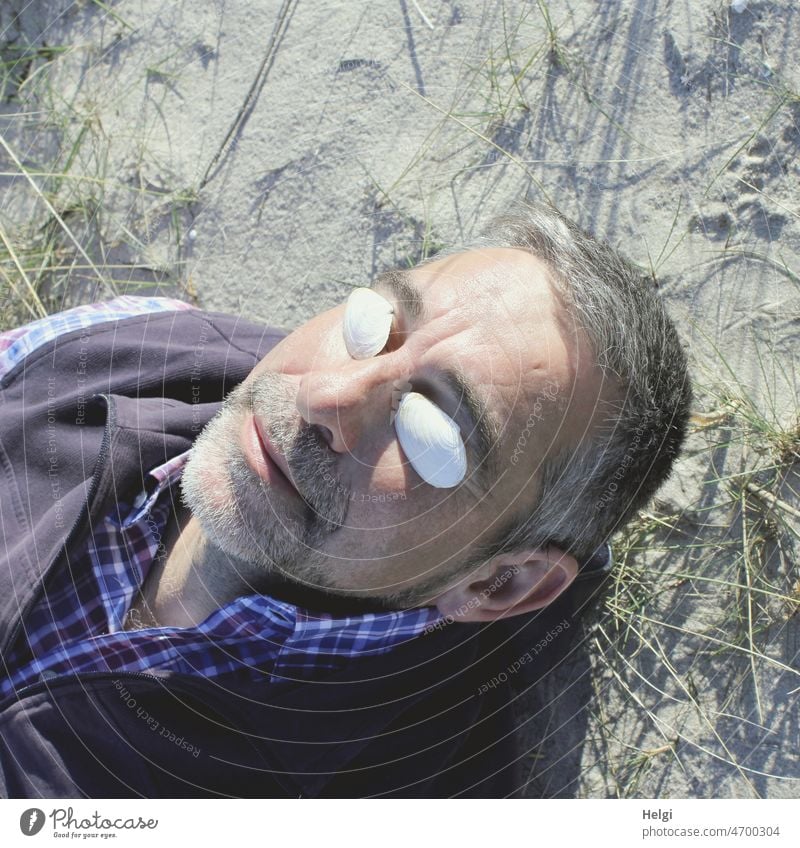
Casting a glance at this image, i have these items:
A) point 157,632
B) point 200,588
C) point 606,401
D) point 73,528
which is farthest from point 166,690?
point 606,401

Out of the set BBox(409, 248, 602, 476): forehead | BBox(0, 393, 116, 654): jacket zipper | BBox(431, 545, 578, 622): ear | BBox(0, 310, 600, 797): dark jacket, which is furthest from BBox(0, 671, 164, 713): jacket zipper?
BBox(409, 248, 602, 476): forehead

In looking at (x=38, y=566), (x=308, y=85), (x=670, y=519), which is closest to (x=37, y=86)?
(x=308, y=85)

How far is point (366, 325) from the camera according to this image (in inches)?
62.2

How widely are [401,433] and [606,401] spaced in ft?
1.40

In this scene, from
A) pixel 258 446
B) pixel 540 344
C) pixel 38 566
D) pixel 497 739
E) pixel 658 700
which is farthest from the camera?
pixel 658 700

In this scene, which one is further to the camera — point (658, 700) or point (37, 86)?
point (37, 86)

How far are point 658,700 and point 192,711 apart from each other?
1.25 meters

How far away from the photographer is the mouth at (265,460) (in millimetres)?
1633

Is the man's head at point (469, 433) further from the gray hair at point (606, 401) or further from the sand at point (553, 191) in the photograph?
the sand at point (553, 191)

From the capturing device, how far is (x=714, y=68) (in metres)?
2.24

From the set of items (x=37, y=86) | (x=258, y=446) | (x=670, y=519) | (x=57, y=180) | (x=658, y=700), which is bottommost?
(x=658, y=700)

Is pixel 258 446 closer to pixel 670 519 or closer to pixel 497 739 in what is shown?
pixel 497 739

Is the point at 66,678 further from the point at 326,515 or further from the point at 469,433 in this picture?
the point at 469,433

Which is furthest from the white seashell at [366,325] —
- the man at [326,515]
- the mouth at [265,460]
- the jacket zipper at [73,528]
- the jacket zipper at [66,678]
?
the jacket zipper at [66,678]
